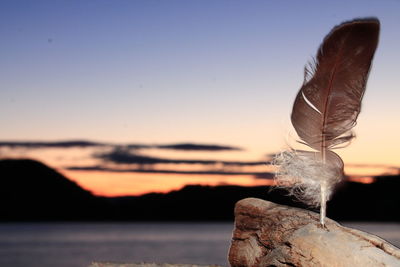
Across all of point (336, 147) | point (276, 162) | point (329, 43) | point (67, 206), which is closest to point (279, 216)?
point (276, 162)

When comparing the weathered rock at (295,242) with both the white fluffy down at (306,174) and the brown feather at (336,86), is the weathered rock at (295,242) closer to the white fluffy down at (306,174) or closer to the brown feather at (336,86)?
the white fluffy down at (306,174)

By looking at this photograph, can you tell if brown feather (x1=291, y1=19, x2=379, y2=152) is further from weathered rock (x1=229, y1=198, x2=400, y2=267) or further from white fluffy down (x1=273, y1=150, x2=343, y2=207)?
weathered rock (x1=229, y1=198, x2=400, y2=267)

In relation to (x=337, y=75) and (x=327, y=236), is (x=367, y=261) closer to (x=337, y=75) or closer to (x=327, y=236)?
(x=327, y=236)

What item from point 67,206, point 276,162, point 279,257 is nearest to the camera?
point 279,257

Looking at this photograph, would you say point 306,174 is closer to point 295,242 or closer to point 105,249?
point 295,242

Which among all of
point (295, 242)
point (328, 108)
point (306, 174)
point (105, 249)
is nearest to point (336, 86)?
point (328, 108)

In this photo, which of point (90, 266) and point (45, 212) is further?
point (45, 212)
